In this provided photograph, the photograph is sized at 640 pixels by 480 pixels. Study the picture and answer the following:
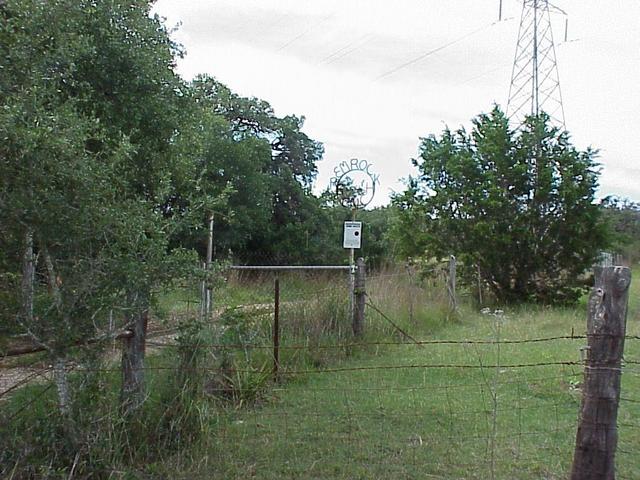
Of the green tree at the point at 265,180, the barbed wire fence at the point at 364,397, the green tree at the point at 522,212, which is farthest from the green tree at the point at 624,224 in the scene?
the green tree at the point at 265,180

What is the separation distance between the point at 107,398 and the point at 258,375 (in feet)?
7.90

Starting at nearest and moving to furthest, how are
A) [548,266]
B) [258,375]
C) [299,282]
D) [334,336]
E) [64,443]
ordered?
1. [64,443]
2. [258,375]
3. [334,336]
4. [299,282]
5. [548,266]

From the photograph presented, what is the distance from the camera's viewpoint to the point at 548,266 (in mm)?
14773

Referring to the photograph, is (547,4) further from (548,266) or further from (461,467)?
(461,467)

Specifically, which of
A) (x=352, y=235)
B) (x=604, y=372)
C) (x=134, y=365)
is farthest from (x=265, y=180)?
(x=604, y=372)

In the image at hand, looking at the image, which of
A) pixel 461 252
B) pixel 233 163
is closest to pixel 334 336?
pixel 461 252

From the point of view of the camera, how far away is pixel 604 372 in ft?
11.2

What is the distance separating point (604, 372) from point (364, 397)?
300cm

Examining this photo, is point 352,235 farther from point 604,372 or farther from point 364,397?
point 604,372

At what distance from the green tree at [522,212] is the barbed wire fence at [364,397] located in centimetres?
567

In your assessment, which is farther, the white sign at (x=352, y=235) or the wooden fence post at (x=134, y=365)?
the white sign at (x=352, y=235)

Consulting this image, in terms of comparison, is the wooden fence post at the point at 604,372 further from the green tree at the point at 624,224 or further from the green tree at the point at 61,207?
the green tree at the point at 624,224

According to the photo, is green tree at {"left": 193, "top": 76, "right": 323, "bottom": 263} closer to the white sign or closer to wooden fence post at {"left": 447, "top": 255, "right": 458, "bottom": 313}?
wooden fence post at {"left": 447, "top": 255, "right": 458, "bottom": 313}

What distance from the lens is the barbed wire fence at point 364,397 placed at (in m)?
4.43
